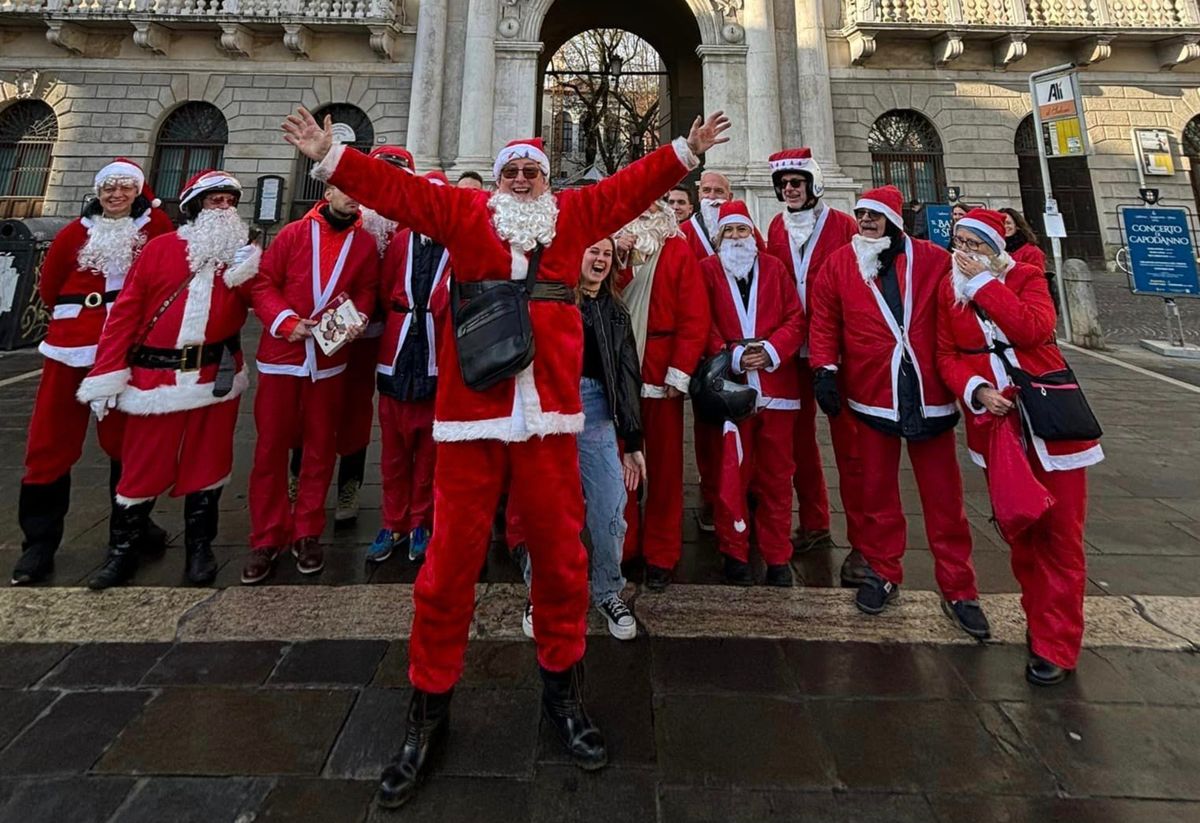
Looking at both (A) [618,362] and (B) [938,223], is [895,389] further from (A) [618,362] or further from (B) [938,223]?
(B) [938,223]

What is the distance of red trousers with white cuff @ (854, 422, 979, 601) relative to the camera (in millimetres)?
2857

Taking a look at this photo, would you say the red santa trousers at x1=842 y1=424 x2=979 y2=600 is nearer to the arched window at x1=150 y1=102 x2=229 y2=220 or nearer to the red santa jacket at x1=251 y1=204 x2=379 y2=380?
the red santa jacket at x1=251 y1=204 x2=379 y2=380

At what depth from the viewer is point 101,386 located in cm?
288

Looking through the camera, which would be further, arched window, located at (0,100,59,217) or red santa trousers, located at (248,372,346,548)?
arched window, located at (0,100,59,217)

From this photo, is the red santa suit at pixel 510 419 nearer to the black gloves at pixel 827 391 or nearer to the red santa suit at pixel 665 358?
the red santa suit at pixel 665 358

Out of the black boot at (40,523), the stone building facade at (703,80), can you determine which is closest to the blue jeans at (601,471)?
the black boot at (40,523)

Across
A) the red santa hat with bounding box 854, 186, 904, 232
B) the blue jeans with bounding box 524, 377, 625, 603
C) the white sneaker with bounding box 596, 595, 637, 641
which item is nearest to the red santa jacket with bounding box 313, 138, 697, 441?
the blue jeans with bounding box 524, 377, 625, 603

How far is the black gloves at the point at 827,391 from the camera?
9.82 ft

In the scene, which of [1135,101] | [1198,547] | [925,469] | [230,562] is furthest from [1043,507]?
[1135,101]

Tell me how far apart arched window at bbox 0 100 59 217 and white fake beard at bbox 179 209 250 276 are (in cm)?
1846

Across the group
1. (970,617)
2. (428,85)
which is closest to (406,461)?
(970,617)

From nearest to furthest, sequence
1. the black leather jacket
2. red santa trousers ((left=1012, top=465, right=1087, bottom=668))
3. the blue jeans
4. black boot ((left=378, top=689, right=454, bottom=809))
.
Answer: black boot ((left=378, top=689, right=454, bottom=809)), red santa trousers ((left=1012, top=465, right=1087, bottom=668)), the black leather jacket, the blue jeans

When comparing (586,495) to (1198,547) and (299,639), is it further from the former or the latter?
(1198,547)

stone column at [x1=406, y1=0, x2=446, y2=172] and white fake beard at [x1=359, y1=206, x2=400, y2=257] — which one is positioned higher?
stone column at [x1=406, y1=0, x2=446, y2=172]
